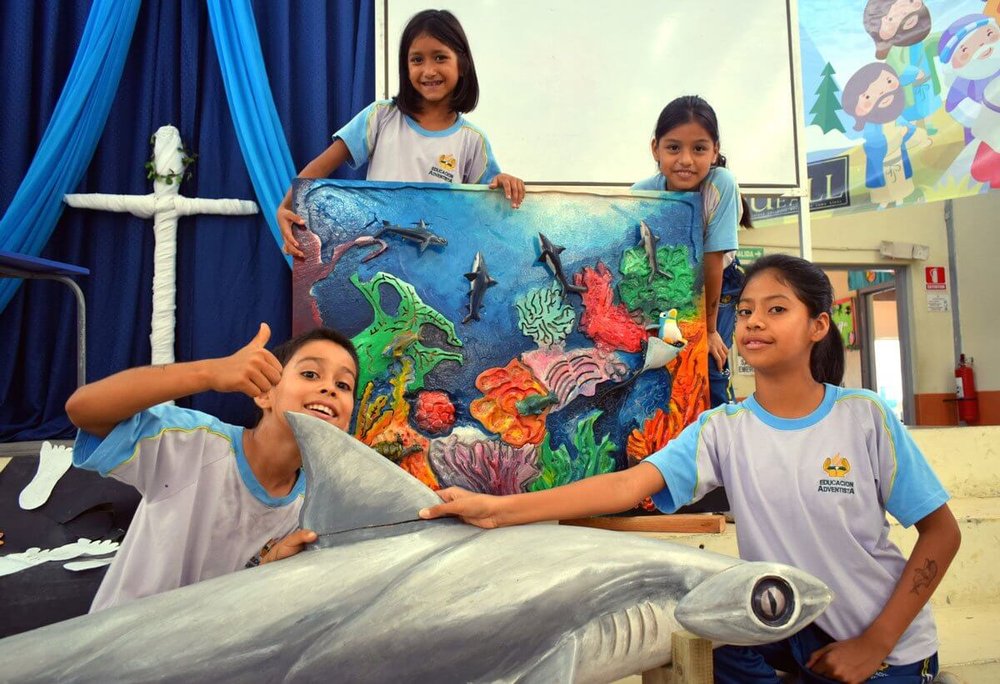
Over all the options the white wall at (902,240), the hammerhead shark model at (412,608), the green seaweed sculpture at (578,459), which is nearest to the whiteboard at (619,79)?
the green seaweed sculpture at (578,459)

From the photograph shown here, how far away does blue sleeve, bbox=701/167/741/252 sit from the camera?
2590mm

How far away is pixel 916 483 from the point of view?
1.34 metres

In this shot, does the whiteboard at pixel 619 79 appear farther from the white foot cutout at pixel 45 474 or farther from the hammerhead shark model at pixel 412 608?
the hammerhead shark model at pixel 412 608

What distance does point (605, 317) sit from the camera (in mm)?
2496

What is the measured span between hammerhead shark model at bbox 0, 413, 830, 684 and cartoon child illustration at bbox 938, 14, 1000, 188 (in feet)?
15.0

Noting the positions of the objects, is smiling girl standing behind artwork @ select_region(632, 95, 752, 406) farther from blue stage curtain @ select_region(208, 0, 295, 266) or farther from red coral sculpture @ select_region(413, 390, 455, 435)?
blue stage curtain @ select_region(208, 0, 295, 266)

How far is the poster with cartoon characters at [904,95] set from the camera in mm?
4578

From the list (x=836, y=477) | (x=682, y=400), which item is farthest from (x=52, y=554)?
(x=836, y=477)

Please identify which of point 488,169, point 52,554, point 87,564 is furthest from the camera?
point 488,169

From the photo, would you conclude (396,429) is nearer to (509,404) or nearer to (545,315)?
(509,404)

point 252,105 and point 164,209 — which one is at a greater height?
point 252,105

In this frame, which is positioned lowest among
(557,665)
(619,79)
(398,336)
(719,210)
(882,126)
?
(557,665)

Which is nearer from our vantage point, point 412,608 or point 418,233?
point 412,608

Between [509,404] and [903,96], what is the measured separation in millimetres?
4094
